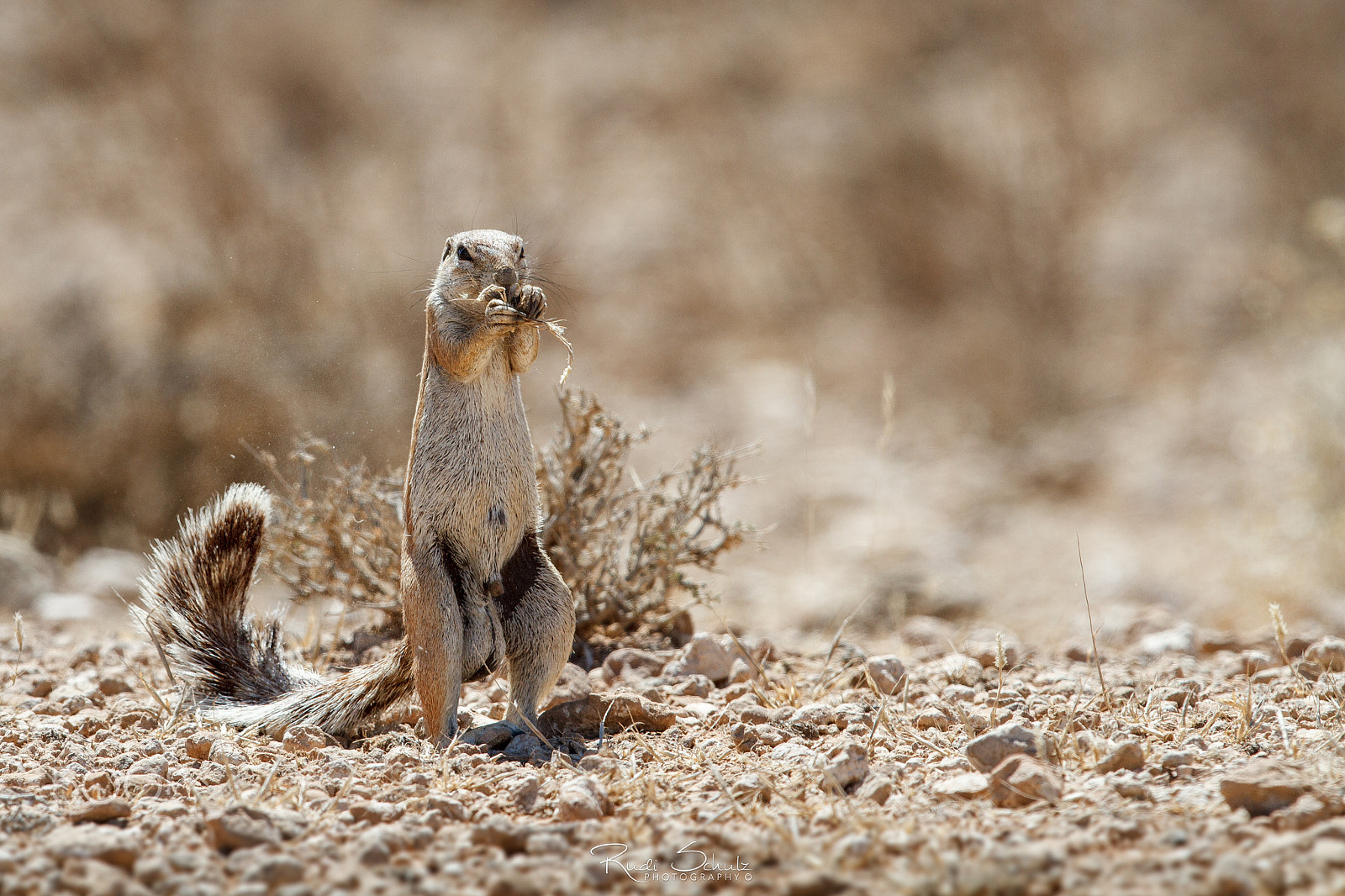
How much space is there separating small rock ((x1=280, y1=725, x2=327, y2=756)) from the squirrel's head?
1.31m

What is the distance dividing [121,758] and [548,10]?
1643 cm

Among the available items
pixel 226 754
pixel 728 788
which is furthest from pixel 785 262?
pixel 728 788

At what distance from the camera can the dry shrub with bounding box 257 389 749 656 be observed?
442cm

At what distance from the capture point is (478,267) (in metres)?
3.53

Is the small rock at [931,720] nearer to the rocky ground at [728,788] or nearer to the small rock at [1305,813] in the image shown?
the rocky ground at [728,788]

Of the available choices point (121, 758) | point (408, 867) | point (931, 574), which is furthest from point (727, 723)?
point (931, 574)

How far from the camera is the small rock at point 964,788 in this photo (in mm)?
2824

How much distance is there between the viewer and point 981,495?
9969 millimetres

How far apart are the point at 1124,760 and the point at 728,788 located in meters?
0.98

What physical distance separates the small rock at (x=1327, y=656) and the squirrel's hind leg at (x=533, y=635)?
2.48 metres

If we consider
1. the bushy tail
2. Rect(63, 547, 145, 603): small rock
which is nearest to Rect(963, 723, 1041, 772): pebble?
the bushy tail

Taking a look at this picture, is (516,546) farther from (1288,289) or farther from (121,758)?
(1288,289)

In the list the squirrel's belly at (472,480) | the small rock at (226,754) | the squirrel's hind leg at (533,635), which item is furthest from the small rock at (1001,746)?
the small rock at (226,754)

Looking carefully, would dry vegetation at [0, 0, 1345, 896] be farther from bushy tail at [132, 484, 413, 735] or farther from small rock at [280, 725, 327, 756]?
bushy tail at [132, 484, 413, 735]
